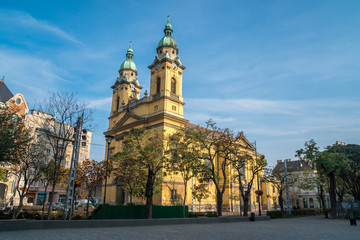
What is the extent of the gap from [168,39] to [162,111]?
15.1m

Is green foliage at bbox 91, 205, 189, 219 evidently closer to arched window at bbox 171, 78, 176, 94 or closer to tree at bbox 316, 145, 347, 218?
tree at bbox 316, 145, 347, 218

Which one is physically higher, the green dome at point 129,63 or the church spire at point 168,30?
the church spire at point 168,30

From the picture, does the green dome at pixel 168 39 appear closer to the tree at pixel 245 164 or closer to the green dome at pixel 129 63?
the green dome at pixel 129 63

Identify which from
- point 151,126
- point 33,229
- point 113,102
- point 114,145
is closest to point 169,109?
point 151,126

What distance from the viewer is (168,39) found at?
47750 millimetres

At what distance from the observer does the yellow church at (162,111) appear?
40375 mm

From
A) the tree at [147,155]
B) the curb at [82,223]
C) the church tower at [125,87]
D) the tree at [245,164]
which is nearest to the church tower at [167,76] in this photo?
the church tower at [125,87]

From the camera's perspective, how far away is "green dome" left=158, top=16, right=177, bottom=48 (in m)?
47.0

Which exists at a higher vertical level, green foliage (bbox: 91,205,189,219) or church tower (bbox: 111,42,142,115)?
church tower (bbox: 111,42,142,115)

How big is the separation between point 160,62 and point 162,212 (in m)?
28.0

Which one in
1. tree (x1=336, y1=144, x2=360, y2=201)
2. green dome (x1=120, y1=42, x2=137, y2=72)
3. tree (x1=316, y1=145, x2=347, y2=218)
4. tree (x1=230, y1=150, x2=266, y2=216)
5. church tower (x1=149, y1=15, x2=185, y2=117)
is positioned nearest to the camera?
tree (x1=230, y1=150, x2=266, y2=216)

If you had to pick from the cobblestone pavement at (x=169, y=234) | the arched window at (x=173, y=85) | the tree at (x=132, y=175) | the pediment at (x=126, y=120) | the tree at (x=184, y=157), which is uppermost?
the arched window at (x=173, y=85)

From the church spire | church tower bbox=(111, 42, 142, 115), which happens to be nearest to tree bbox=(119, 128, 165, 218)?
church tower bbox=(111, 42, 142, 115)

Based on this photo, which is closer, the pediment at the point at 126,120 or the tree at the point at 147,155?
the tree at the point at 147,155
